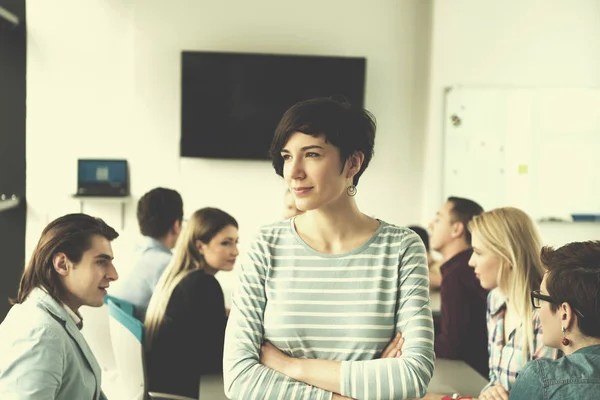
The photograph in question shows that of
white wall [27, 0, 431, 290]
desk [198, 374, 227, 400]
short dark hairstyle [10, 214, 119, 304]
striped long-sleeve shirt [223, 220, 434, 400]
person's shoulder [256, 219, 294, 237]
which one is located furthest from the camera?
white wall [27, 0, 431, 290]

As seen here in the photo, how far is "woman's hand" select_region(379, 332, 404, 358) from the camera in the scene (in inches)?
57.6

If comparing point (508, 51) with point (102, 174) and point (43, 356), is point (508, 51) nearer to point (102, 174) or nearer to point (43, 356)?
point (102, 174)

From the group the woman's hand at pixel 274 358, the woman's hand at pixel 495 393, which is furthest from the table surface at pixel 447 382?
the woman's hand at pixel 274 358

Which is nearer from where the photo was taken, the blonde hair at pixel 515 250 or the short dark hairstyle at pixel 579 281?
the short dark hairstyle at pixel 579 281

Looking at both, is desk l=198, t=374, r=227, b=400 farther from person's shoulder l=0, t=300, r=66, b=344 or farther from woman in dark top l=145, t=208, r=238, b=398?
person's shoulder l=0, t=300, r=66, b=344

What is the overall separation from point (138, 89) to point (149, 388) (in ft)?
11.2

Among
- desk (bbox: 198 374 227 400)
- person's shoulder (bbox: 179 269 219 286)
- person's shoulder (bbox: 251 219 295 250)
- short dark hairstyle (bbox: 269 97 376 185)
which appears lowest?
desk (bbox: 198 374 227 400)

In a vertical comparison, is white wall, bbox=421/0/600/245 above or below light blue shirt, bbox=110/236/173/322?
above

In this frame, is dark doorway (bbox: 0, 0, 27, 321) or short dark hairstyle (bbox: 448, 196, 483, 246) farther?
dark doorway (bbox: 0, 0, 27, 321)

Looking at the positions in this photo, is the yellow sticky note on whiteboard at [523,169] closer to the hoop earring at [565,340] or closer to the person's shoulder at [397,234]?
the hoop earring at [565,340]

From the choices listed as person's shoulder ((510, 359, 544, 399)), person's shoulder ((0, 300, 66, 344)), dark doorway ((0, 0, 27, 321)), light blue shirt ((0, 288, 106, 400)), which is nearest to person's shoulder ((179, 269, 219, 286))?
light blue shirt ((0, 288, 106, 400))

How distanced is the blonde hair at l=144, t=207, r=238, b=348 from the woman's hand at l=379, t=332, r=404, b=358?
4.27 feet

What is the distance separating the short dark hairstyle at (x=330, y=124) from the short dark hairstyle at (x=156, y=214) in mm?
1967

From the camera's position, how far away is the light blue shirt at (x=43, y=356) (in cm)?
160
